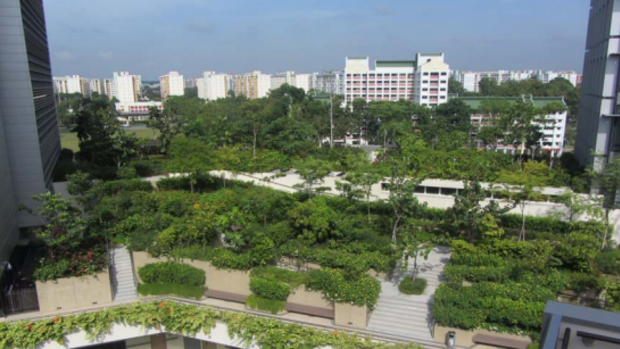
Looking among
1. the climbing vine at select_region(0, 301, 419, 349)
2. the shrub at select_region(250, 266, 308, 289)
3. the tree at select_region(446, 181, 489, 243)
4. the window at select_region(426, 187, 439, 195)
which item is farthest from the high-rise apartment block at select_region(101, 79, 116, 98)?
the tree at select_region(446, 181, 489, 243)

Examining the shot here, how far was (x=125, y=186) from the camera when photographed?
62.6 feet

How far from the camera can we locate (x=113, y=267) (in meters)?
13.5

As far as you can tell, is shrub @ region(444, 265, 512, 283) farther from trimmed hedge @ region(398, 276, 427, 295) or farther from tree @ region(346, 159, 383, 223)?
tree @ region(346, 159, 383, 223)

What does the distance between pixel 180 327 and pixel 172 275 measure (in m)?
1.71

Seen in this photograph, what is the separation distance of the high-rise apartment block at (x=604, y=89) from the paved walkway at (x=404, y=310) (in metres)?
8.60

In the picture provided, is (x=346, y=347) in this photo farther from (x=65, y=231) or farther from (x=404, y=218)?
(x=65, y=231)

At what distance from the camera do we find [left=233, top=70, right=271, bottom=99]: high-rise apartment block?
351ft

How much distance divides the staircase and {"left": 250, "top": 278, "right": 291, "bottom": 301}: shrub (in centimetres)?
355

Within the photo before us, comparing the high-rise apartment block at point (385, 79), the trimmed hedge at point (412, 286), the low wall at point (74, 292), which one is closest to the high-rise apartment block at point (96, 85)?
the high-rise apartment block at point (385, 79)

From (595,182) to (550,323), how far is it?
14548mm

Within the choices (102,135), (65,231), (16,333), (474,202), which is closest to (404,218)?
(474,202)

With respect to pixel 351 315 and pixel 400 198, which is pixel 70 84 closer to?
pixel 400 198

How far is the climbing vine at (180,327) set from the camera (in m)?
10.3

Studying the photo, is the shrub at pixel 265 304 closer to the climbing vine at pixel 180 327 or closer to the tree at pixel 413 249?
the climbing vine at pixel 180 327
